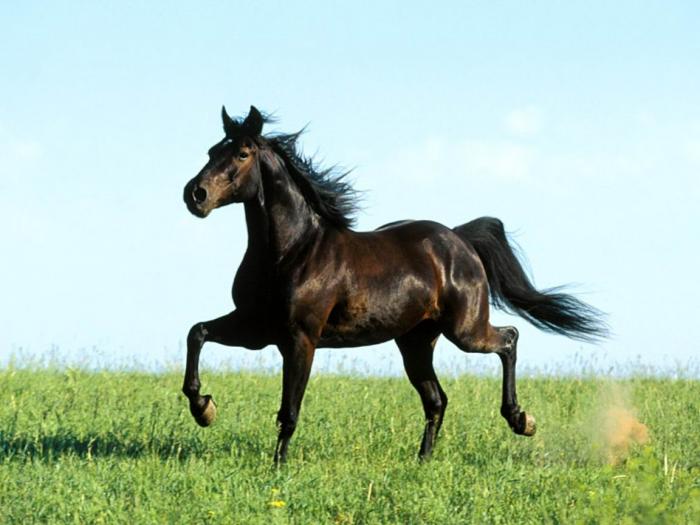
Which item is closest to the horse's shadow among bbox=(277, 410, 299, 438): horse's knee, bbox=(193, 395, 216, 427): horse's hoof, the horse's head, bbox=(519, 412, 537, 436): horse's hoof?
bbox=(193, 395, 216, 427): horse's hoof

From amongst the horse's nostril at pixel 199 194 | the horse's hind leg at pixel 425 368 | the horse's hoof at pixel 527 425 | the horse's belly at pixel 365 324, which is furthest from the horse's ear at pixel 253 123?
the horse's hoof at pixel 527 425

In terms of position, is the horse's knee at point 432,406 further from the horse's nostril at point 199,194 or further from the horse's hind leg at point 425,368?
the horse's nostril at point 199,194

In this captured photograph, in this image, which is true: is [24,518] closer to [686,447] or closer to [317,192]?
[317,192]

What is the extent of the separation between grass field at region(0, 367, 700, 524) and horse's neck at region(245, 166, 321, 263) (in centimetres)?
164

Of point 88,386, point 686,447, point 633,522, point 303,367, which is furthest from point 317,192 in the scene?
point 88,386

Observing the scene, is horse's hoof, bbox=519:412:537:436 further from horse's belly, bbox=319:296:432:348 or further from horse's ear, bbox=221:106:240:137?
horse's ear, bbox=221:106:240:137

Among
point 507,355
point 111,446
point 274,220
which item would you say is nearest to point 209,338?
point 274,220

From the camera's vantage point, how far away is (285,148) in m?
8.52

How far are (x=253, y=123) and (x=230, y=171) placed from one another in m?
0.45

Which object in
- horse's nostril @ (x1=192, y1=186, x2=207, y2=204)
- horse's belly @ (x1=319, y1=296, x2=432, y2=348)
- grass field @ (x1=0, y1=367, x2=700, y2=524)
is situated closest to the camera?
grass field @ (x1=0, y1=367, x2=700, y2=524)

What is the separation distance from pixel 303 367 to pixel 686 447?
4452 mm

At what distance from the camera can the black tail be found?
1025cm

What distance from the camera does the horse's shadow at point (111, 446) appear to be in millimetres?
8883

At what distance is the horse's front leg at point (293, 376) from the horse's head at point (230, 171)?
1.16 m
